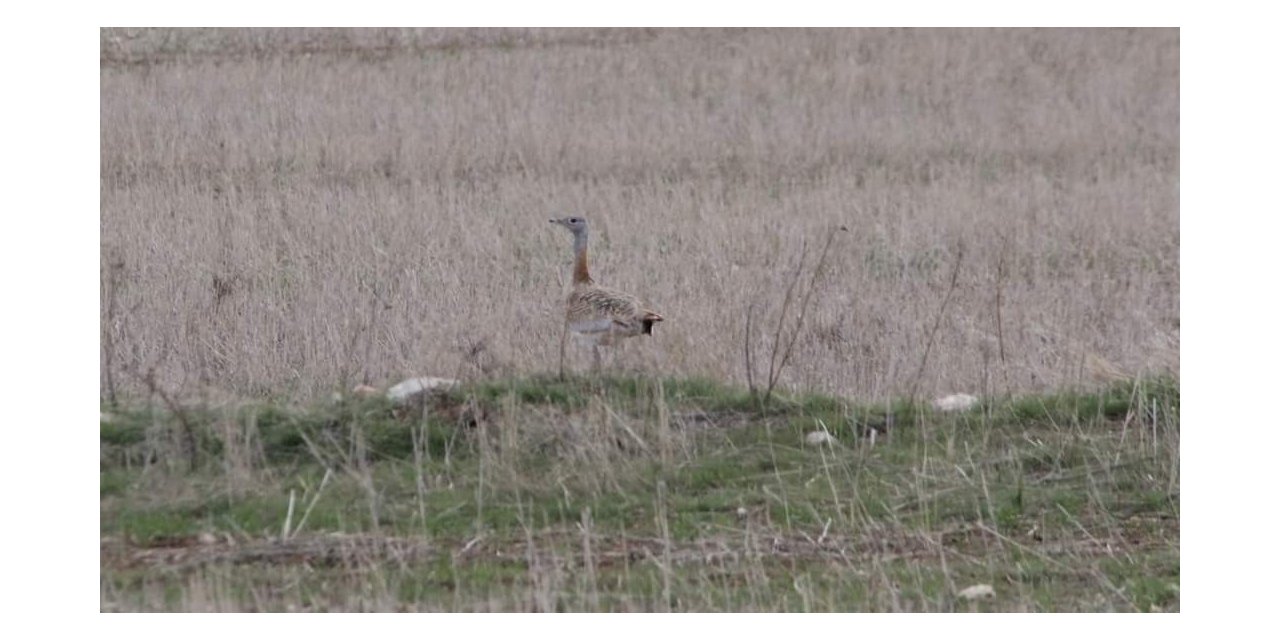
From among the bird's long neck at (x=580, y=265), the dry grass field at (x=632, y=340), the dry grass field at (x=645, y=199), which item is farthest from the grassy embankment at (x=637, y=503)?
the bird's long neck at (x=580, y=265)

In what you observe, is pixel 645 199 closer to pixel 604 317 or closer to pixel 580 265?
pixel 580 265

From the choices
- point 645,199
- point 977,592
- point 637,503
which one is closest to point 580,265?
point 637,503

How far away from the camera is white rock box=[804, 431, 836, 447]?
7.57 meters

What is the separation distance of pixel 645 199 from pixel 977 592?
29.0 feet

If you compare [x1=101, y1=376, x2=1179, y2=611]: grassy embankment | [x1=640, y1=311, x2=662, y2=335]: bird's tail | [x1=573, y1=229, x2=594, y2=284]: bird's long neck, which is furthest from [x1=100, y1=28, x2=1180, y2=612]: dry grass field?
[x1=573, y1=229, x2=594, y2=284]: bird's long neck

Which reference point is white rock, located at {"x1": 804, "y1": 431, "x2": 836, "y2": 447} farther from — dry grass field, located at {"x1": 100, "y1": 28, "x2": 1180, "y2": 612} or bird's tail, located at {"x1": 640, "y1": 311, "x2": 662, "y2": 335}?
bird's tail, located at {"x1": 640, "y1": 311, "x2": 662, "y2": 335}

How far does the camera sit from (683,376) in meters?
8.40

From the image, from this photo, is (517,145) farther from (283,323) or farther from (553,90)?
(283,323)

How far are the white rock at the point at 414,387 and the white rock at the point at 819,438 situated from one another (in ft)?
5.83

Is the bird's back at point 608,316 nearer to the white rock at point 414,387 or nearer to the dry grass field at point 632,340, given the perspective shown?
the dry grass field at point 632,340

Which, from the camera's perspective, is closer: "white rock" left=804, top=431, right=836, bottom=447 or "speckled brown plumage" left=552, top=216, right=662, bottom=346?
"white rock" left=804, top=431, right=836, bottom=447

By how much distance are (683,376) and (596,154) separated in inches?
351

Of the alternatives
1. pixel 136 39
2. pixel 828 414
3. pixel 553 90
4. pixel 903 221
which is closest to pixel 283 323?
pixel 828 414

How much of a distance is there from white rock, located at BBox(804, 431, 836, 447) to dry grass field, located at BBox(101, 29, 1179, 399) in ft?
3.62
